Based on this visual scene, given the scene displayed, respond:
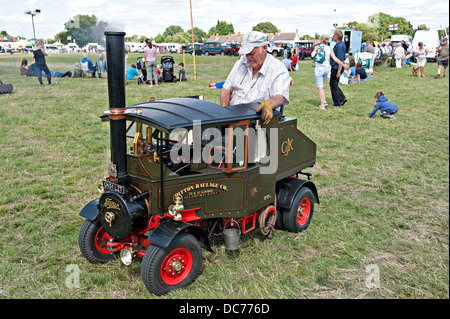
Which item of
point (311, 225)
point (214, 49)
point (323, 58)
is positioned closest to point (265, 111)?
point (311, 225)

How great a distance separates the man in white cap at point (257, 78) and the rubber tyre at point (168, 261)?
1.67 metres

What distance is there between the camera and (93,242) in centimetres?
403

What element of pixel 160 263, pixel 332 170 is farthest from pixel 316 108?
pixel 160 263

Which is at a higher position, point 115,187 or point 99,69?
point 99,69

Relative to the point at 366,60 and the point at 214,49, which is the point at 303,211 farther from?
the point at 214,49

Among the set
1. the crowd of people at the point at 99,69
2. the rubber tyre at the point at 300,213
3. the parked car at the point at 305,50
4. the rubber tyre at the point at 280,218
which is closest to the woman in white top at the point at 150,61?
the crowd of people at the point at 99,69

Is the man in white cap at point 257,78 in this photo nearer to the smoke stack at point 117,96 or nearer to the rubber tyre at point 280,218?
the rubber tyre at point 280,218

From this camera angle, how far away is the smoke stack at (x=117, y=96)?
3.14 m

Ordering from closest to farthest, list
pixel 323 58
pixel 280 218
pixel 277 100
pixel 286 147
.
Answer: pixel 277 100 → pixel 286 147 → pixel 280 218 → pixel 323 58

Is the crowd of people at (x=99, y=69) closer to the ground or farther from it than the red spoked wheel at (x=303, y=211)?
farther from it

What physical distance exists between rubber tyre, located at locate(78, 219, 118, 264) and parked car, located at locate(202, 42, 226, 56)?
4351 centimetres

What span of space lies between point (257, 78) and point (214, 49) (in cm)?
4341

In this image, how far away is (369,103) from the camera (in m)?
13.2

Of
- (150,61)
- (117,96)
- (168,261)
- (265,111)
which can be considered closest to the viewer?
(117,96)
